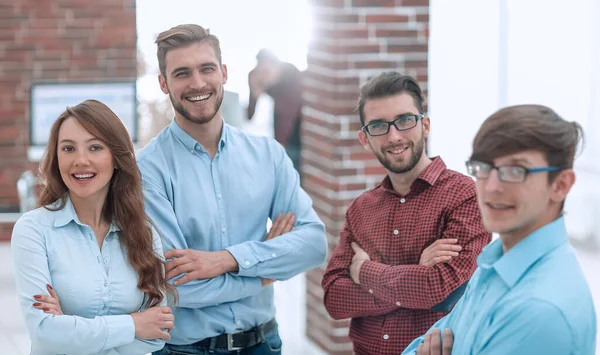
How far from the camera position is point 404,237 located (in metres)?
2.63

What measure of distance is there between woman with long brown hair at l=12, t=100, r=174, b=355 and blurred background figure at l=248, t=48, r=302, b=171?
16.1ft

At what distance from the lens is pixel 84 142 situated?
2443 mm

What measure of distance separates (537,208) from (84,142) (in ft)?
4.26

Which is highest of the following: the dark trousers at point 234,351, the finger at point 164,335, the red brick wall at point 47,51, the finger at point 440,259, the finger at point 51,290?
the red brick wall at point 47,51

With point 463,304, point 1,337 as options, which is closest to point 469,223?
point 463,304

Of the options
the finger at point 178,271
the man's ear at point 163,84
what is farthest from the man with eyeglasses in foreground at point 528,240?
the man's ear at point 163,84

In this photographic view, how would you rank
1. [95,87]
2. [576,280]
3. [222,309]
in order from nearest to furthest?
1. [576,280]
2. [222,309]
3. [95,87]

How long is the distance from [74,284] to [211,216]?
1.83ft

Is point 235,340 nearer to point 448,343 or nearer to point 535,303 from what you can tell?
point 448,343

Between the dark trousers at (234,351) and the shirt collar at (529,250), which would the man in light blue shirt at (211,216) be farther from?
the shirt collar at (529,250)

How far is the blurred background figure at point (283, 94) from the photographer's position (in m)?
7.44

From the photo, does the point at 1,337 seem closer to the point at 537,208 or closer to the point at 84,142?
the point at 84,142

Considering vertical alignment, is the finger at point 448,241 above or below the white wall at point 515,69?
below

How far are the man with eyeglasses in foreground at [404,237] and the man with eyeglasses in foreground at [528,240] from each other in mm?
680
